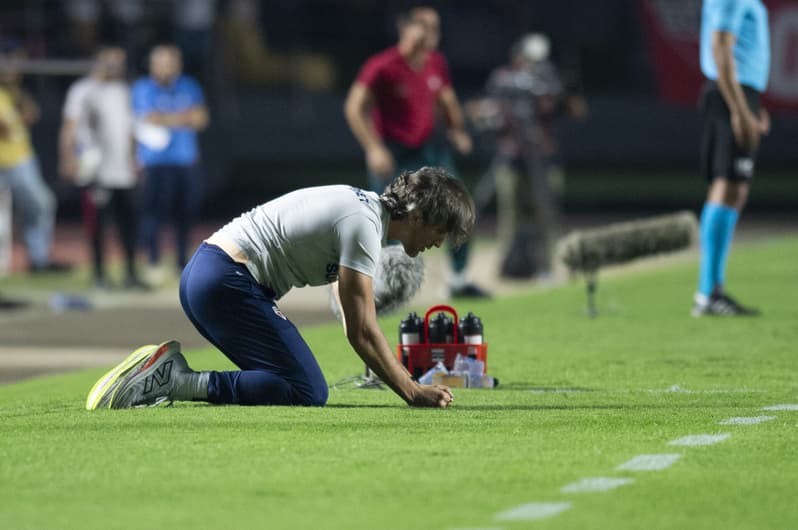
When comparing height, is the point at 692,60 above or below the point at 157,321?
above

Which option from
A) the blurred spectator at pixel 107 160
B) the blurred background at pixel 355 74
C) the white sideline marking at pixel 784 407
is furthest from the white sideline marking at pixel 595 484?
the blurred background at pixel 355 74

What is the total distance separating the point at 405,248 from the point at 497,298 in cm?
709

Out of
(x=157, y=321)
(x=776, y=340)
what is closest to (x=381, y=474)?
(x=776, y=340)

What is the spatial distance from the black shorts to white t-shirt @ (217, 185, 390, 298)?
4.95 m

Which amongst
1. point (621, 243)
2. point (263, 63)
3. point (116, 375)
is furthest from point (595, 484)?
point (263, 63)

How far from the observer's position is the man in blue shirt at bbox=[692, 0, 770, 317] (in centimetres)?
1165

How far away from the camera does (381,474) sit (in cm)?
608

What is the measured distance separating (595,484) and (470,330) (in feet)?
8.61

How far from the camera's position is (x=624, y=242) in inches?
477

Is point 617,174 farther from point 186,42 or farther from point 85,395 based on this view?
point 85,395

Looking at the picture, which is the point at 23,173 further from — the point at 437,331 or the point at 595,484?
the point at 595,484

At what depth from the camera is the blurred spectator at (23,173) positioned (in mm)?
16797

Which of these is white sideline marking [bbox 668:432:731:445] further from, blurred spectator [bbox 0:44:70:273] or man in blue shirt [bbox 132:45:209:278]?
blurred spectator [bbox 0:44:70:273]

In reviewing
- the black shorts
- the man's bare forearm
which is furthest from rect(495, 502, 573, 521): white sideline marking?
the black shorts
